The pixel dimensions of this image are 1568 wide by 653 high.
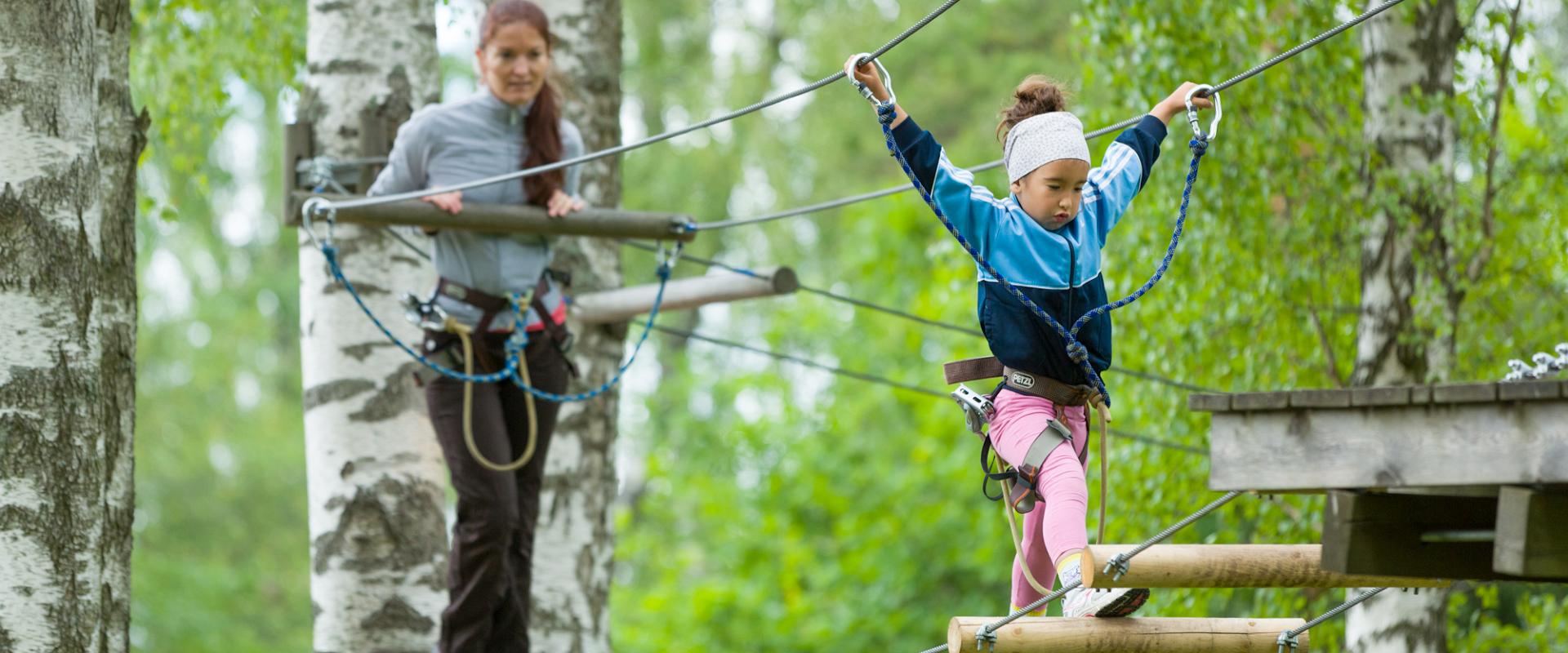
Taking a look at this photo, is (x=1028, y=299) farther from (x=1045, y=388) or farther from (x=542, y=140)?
(x=542, y=140)

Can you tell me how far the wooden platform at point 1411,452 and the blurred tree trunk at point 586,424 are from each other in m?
3.20

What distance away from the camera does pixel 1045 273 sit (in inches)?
143

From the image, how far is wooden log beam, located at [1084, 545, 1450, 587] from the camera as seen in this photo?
3.43 m

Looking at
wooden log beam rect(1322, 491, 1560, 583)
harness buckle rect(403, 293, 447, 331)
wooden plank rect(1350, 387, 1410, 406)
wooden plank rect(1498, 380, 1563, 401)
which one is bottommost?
wooden log beam rect(1322, 491, 1560, 583)

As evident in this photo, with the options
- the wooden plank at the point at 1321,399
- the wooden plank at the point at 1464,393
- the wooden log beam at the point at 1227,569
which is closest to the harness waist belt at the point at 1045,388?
the wooden log beam at the point at 1227,569

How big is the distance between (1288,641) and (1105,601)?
0.53 m

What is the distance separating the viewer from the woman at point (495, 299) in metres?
4.68

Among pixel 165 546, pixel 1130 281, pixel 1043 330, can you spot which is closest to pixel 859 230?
pixel 165 546

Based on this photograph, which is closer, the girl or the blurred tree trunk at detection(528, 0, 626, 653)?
the girl

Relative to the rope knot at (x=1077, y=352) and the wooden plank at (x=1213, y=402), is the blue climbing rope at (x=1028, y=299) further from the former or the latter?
the wooden plank at (x=1213, y=402)

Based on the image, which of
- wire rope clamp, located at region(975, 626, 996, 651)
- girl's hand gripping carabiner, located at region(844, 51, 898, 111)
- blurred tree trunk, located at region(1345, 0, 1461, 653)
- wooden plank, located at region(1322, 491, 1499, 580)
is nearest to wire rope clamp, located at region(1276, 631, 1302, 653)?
wooden plank, located at region(1322, 491, 1499, 580)

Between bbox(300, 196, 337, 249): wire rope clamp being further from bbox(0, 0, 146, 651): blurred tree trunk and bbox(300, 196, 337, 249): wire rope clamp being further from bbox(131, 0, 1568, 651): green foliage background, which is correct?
bbox(131, 0, 1568, 651): green foliage background

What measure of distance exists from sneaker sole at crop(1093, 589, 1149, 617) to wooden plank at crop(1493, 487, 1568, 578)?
0.68 meters

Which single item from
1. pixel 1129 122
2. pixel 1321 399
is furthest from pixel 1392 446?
pixel 1129 122
